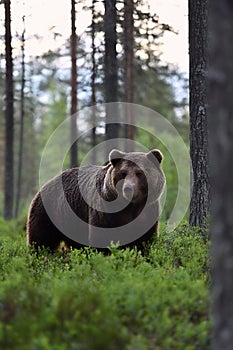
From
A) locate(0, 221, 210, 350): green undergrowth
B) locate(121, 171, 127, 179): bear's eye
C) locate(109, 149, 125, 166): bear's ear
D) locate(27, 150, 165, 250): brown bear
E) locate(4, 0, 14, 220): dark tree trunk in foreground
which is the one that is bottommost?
locate(0, 221, 210, 350): green undergrowth

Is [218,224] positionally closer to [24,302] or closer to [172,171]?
[24,302]

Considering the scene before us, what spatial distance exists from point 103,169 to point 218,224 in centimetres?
529

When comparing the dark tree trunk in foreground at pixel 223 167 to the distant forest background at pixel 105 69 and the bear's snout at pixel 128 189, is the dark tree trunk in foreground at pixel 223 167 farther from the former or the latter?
the distant forest background at pixel 105 69

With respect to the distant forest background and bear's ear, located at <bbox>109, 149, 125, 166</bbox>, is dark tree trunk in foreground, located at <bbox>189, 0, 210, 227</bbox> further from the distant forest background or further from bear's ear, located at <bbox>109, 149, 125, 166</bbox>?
the distant forest background

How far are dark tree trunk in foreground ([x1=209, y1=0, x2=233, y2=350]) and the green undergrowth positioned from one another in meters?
0.72

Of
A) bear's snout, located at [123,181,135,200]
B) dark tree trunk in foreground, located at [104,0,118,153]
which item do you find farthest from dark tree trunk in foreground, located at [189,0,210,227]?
dark tree trunk in foreground, located at [104,0,118,153]

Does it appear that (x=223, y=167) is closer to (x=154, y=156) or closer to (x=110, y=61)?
(x=154, y=156)

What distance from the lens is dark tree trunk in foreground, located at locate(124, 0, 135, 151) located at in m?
15.2

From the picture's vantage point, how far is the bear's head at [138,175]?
28.4 feet

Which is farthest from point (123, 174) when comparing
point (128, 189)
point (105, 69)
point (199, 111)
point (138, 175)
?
point (105, 69)

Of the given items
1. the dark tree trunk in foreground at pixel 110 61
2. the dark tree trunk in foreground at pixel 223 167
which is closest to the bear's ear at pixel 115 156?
the dark tree trunk in foreground at pixel 223 167

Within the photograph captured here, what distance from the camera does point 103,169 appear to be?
9.73m

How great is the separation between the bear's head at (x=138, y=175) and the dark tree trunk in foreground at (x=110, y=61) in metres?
5.59

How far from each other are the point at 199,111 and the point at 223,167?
5501 mm
